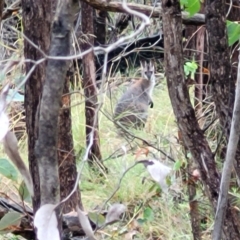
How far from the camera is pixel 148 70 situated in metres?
5.19

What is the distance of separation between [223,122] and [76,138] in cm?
248

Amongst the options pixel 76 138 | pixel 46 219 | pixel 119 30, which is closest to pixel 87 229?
pixel 46 219

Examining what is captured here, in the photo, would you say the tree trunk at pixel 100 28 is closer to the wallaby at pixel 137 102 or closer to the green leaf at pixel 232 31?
the wallaby at pixel 137 102

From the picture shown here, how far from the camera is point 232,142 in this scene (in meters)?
0.85

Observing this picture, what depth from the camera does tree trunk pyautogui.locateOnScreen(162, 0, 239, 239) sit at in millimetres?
1139

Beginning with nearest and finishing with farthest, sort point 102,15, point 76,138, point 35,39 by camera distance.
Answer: point 35,39, point 76,138, point 102,15

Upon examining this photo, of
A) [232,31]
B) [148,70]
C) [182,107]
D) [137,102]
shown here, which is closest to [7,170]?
[182,107]

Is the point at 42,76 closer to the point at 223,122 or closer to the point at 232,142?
the point at 223,122

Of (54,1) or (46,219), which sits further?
(54,1)

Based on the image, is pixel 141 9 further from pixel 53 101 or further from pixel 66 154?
pixel 53 101

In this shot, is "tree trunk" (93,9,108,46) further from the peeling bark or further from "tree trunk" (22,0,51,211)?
the peeling bark

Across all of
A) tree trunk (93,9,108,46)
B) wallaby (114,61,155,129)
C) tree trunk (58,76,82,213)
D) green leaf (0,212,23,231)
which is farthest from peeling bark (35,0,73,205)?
tree trunk (93,9,108,46)

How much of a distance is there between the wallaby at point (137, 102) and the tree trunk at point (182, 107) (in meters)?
1.99

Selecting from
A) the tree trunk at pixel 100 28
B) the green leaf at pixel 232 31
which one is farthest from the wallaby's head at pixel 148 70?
the green leaf at pixel 232 31
